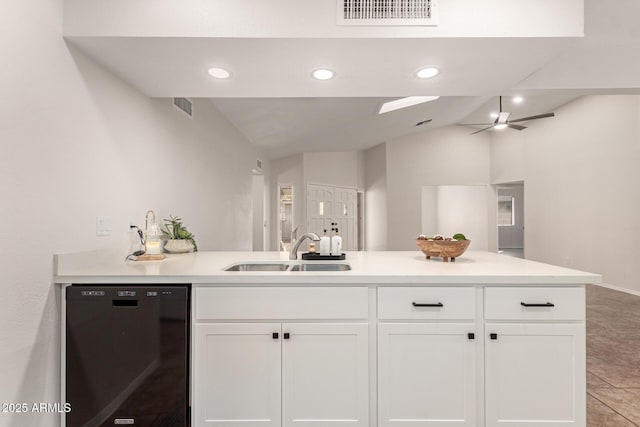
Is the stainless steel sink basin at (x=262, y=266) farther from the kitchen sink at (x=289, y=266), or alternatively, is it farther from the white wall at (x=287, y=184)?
the white wall at (x=287, y=184)

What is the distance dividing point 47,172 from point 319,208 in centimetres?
598

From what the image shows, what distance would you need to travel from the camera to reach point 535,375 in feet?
4.99

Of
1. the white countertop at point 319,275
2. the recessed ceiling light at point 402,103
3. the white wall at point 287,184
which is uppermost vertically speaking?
the recessed ceiling light at point 402,103

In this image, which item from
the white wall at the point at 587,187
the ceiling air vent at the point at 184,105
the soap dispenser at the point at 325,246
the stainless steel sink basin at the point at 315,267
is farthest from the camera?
the white wall at the point at 587,187

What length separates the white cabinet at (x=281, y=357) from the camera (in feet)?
5.06

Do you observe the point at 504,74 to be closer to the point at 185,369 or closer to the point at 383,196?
the point at 185,369

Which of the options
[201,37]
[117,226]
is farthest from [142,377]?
[201,37]

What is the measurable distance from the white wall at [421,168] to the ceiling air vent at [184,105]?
5.23 meters

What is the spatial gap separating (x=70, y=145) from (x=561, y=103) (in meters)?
7.23

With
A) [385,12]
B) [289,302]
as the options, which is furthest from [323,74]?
[289,302]

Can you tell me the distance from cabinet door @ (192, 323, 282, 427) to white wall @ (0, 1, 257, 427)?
0.70m

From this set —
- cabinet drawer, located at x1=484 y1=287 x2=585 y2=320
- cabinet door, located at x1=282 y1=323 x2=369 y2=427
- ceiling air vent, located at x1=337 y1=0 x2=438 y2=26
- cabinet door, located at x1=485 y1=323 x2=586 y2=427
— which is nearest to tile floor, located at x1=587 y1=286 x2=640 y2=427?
cabinet door, located at x1=485 y1=323 x2=586 y2=427

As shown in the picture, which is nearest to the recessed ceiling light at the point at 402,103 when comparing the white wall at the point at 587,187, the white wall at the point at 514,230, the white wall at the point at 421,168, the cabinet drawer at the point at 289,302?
the white wall at the point at 421,168

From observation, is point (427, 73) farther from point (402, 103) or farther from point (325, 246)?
point (402, 103)
